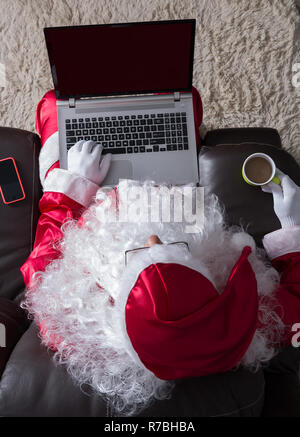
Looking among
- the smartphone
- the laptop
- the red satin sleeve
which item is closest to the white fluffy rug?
the laptop

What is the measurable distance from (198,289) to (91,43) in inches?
31.0

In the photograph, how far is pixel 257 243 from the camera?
105cm

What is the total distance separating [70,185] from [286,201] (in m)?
0.63

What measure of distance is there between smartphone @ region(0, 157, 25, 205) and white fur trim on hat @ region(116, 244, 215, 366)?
0.57 metres

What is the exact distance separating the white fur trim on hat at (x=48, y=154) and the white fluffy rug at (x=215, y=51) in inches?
19.3

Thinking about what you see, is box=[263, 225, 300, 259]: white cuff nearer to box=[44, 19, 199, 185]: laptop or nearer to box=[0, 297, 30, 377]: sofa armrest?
box=[44, 19, 199, 185]: laptop

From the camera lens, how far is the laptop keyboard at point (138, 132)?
1.17 meters

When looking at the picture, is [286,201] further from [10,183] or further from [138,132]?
[10,183]

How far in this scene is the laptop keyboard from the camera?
1172mm

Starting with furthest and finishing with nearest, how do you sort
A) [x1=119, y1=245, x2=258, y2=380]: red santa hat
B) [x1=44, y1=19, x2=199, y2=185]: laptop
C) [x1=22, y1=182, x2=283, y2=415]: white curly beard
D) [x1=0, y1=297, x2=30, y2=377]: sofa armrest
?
[x1=44, y1=19, x2=199, y2=185]: laptop → [x1=0, y1=297, x2=30, y2=377]: sofa armrest → [x1=22, y1=182, x2=283, y2=415]: white curly beard → [x1=119, y1=245, x2=258, y2=380]: red santa hat

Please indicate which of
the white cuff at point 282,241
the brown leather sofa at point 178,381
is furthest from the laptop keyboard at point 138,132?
the white cuff at point 282,241

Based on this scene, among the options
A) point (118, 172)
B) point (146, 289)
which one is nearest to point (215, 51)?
point (118, 172)

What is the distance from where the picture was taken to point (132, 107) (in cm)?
118
